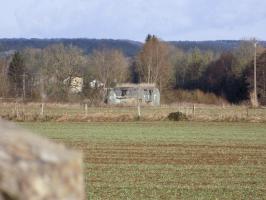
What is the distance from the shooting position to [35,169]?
2.96 m

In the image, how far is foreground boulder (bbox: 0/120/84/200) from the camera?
2.92 m

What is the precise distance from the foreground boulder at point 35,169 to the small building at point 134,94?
315ft

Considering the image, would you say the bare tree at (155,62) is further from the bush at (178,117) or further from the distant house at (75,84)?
the bush at (178,117)

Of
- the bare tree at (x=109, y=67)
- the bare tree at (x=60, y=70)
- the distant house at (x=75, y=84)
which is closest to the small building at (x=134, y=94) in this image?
the bare tree at (x=109, y=67)

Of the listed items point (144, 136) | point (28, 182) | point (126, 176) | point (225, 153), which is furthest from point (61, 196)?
point (144, 136)

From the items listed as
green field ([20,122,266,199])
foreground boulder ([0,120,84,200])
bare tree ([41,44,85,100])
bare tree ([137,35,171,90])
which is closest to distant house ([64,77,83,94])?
bare tree ([41,44,85,100])

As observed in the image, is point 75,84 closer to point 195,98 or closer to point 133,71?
point 195,98

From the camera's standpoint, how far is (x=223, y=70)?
110062 millimetres

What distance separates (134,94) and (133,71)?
2245 cm

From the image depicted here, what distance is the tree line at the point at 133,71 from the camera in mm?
97688

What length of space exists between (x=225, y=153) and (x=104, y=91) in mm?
76584

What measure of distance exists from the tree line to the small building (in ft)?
9.38

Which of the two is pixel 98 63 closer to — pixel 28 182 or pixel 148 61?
pixel 148 61

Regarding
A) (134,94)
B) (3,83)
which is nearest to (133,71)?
(134,94)
